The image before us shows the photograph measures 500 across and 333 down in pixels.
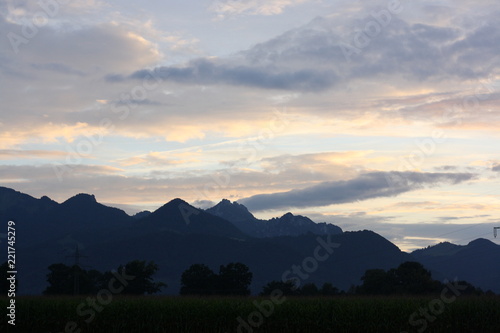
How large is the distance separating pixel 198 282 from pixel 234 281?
24.9 feet

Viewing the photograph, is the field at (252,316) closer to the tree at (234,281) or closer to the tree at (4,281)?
the tree at (4,281)

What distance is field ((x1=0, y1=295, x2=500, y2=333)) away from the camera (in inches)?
1950

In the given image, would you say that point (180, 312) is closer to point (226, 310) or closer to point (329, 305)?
point (226, 310)

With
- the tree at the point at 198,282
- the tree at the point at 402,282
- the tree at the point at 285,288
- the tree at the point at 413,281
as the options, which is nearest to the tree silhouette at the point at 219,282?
the tree at the point at 198,282

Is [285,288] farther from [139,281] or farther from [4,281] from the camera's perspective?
[4,281]

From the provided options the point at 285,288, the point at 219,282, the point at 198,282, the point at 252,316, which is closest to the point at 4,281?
the point at 198,282

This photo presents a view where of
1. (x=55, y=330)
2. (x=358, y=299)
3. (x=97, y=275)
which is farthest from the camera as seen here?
(x=97, y=275)

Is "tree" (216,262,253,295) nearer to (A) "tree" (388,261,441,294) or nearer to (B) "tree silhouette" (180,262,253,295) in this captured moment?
(B) "tree silhouette" (180,262,253,295)

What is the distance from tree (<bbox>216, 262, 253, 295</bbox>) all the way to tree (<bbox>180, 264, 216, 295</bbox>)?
1618 millimetres

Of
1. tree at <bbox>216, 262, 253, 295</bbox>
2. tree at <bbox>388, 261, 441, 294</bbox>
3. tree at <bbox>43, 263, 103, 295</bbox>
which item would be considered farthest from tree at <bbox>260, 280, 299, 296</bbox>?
tree at <bbox>43, 263, 103, 295</bbox>

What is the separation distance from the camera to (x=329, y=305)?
169 feet

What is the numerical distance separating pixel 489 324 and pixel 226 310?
23224 millimetres

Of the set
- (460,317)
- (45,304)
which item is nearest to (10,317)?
(45,304)

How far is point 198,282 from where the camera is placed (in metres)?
115
